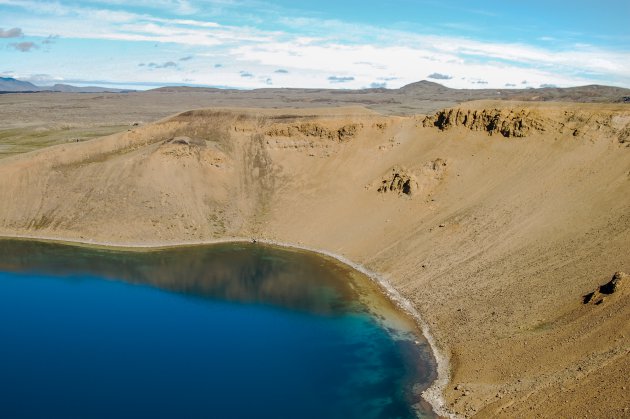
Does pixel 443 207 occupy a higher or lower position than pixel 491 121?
lower

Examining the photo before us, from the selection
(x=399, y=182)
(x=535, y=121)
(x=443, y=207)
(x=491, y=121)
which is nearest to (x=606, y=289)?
(x=443, y=207)

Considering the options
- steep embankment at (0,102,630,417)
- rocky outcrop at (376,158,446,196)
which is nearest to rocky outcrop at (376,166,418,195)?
rocky outcrop at (376,158,446,196)

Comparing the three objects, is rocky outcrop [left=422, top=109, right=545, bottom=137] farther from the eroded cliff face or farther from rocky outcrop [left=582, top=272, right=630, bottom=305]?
rocky outcrop [left=582, top=272, right=630, bottom=305]

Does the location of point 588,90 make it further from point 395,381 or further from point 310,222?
point 395,381

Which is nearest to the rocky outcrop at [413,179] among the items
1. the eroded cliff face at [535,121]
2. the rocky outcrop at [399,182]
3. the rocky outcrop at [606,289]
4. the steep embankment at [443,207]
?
the rocky outcrop at [399,182]

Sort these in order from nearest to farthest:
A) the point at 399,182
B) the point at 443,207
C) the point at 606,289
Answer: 1. the point at 606,289
2. the point at 443,207
3. the point at 399,182

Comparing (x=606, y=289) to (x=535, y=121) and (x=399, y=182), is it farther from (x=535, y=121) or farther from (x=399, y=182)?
(x=399, y=182)

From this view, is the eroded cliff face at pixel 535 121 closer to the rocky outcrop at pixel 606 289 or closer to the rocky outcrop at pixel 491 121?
the rocky outcrop at pixel 491 121
